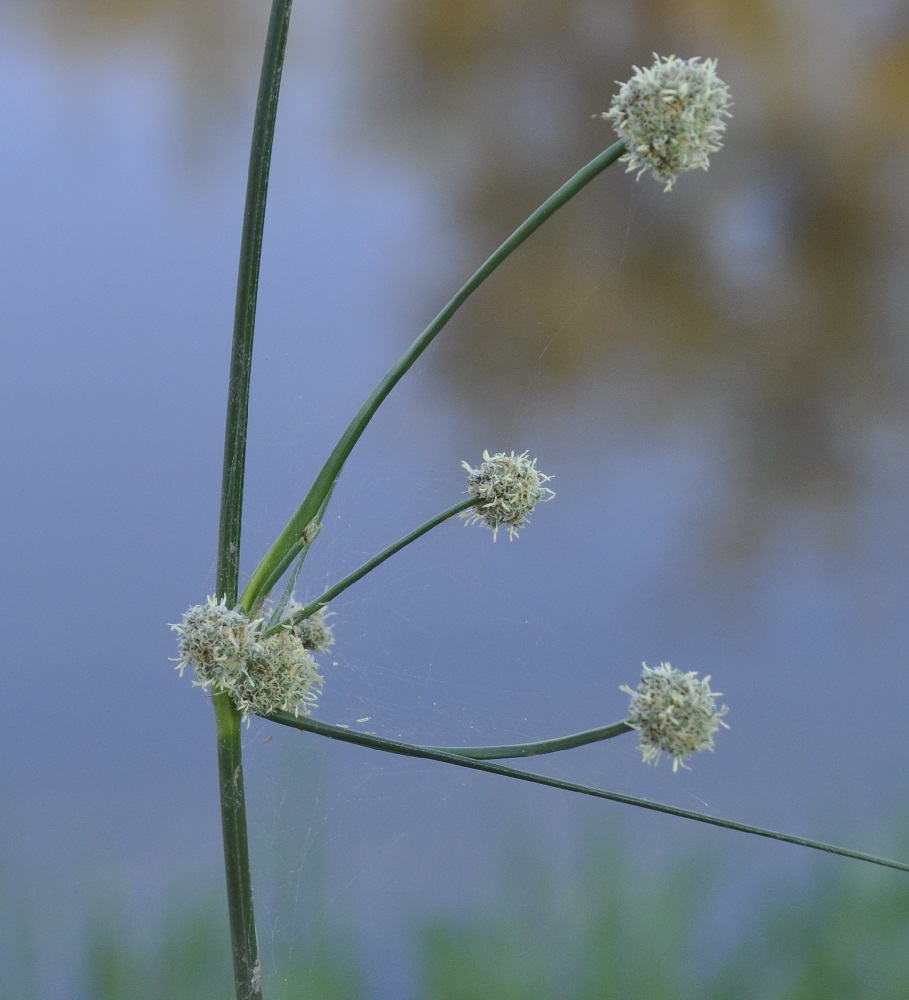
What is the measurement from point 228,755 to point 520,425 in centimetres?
92

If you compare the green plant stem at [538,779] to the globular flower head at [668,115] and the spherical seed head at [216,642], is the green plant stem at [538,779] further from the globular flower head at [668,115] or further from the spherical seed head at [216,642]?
the globular flower head at [668,115]

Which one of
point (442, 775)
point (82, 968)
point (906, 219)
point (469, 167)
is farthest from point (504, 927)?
point (906, 219)

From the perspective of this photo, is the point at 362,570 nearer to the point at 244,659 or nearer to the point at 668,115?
the point at 244,659

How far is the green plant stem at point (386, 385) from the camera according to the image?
31cm

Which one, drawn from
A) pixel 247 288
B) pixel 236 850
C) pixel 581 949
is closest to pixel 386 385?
pixel 247 288

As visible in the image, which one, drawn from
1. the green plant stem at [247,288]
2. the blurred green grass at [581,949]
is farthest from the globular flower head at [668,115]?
the blurred green grass at [581,949]

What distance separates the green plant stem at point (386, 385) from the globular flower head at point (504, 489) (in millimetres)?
60

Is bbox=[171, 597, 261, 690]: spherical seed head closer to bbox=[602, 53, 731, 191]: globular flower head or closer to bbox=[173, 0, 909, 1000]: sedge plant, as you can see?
bbox=[173, 0, 909, 1000]: sedge plant

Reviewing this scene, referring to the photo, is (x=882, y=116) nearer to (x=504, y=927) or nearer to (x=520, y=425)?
(x=520, y=425)

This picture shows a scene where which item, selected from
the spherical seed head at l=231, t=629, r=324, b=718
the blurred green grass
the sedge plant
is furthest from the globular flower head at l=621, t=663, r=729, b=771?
the blurred green grass

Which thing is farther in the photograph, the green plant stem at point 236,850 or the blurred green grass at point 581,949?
the blurred green grass at point 581,949

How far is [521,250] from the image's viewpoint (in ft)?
4.11

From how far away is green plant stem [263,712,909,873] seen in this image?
0.30 metres

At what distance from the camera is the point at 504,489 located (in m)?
0.40
